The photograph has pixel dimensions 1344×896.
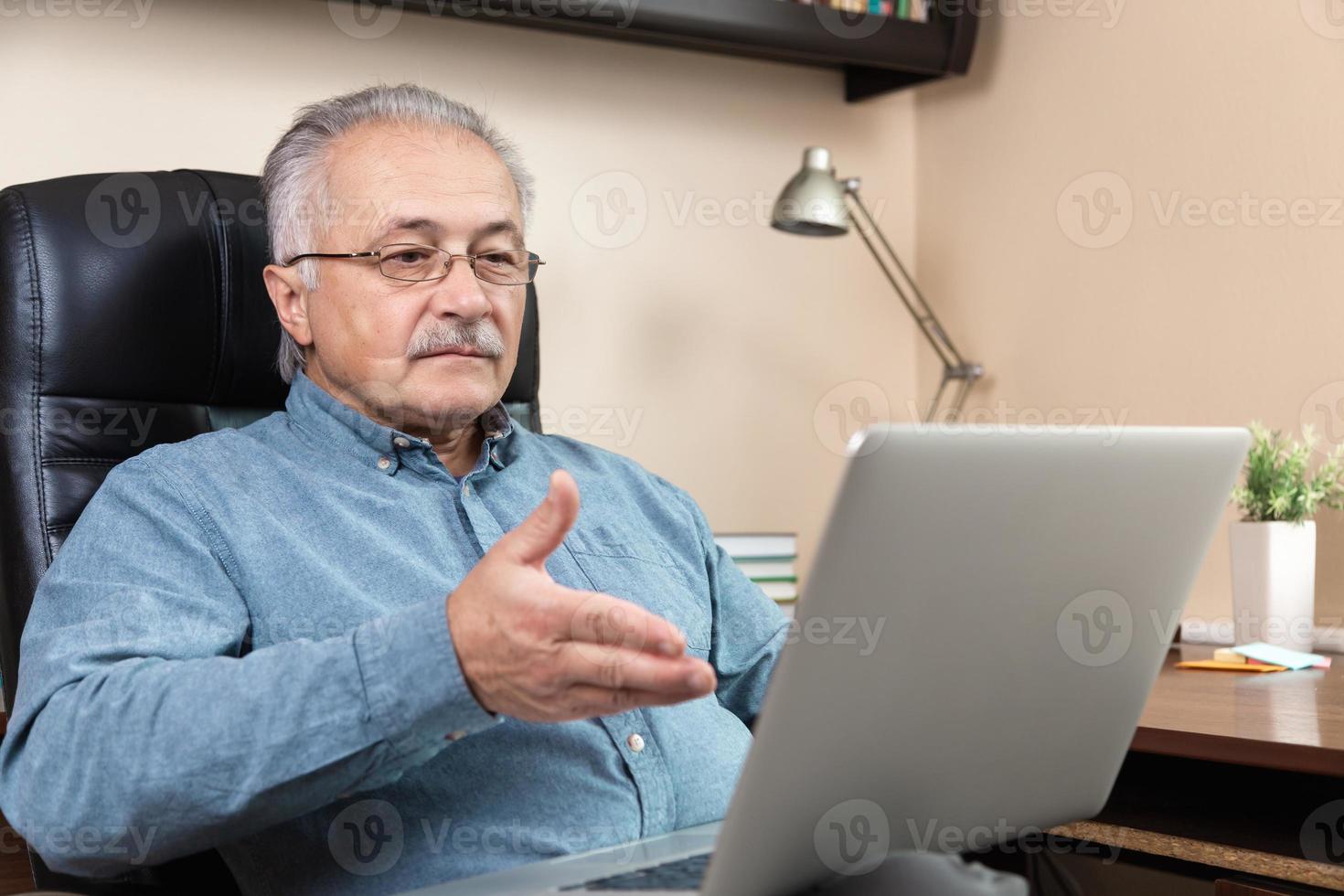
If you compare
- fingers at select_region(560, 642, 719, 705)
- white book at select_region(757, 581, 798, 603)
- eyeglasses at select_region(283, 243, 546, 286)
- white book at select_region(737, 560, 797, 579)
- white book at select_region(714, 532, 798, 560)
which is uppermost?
eyeglasses at select_region(283, 243, 546, 286)

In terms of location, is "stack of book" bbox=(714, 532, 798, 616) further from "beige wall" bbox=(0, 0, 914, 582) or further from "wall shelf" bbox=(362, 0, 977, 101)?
"wall shelf" bbox=(362, 0, 977, 101)

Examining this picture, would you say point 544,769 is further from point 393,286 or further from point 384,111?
point 384,111

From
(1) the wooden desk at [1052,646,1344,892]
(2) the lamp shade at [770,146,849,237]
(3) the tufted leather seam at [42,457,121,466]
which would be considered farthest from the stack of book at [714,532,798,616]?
(3) the tufted leather seam at [42,457,121,466]

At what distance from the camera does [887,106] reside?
2.45m

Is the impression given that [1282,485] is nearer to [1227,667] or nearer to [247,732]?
[1227,667]

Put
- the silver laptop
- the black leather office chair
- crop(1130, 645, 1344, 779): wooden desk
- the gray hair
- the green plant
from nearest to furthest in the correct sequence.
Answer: the silver laptop, crop(1130, 645, 1344, 779): wooden desk, the black leather office chair, the gray hair, the green plant

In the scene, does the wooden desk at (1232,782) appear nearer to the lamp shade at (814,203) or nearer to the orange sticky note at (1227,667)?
the orange sticky note at (1227,667)

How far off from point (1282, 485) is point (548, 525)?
1192 mm

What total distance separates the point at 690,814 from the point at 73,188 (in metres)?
0.84

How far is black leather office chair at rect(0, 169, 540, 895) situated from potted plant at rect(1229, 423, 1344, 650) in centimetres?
118

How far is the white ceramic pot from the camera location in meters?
1.64

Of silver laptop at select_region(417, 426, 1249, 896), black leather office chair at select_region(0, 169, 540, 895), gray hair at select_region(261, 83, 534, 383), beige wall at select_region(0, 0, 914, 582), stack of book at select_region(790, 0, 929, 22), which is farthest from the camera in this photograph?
stack of book at select_region(790, 0, 929, 22)

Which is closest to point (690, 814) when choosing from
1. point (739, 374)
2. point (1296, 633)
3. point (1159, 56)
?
point (1296, 633)

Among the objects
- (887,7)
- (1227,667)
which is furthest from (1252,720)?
(887,7)
